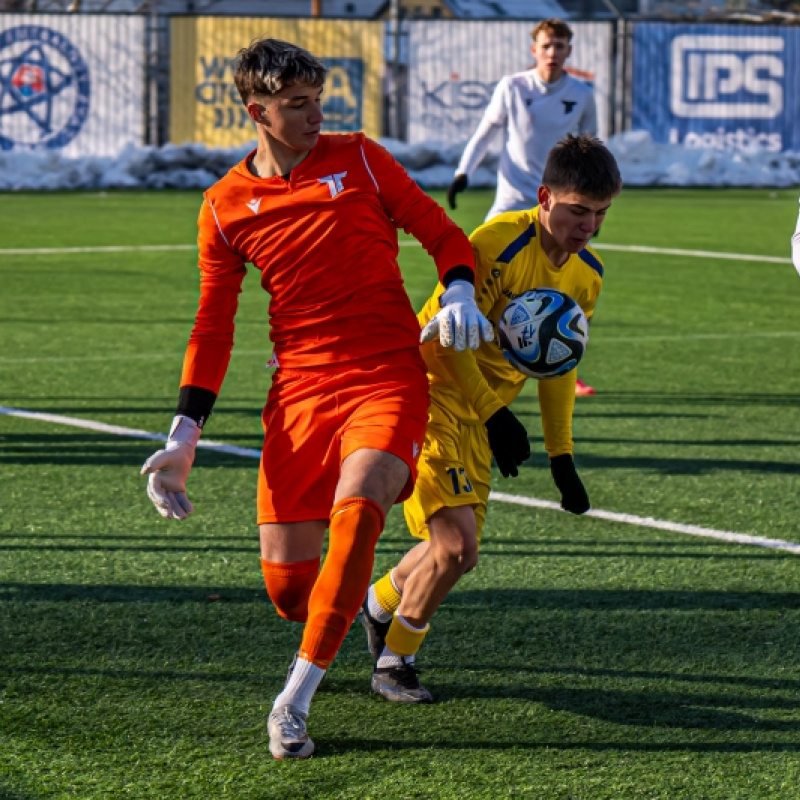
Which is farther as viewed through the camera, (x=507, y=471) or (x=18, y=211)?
(x=18, y=211)

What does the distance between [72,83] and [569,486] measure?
2806 cm

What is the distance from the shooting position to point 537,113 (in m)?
11.4

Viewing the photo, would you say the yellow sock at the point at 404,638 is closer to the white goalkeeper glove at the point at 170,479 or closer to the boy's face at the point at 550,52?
the white goalkeeper glove at the point at 170,479

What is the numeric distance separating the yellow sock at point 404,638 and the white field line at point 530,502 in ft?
7.47

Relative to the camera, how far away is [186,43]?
3225 centimetres

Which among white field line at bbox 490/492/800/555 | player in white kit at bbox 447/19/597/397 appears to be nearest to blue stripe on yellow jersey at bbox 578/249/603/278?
white field line at bbox 490/492/800/555

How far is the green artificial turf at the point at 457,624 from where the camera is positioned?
13.8ft

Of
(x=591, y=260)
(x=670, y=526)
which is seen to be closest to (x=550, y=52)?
(x=670, y=526)

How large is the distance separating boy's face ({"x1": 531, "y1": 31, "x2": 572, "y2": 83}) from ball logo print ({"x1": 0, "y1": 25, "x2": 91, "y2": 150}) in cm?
2135

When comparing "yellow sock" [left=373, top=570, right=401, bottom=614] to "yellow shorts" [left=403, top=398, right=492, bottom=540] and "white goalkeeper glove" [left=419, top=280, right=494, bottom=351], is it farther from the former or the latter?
"white goalkeeper glove" [left=419, top=280, right=494, bottom=351]

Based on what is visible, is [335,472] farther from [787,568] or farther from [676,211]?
[676,211]

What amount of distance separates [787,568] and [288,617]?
2337 millimetres

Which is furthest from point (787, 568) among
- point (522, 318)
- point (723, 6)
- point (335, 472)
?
point (723, 6)

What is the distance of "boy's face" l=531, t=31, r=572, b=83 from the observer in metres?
11.2
